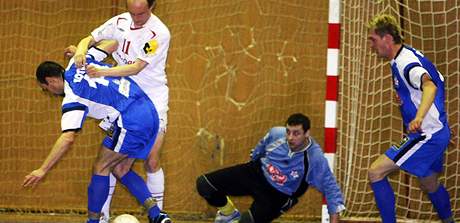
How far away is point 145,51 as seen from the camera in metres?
6.66

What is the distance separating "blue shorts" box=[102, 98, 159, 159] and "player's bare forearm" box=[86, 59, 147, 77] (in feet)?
0.73

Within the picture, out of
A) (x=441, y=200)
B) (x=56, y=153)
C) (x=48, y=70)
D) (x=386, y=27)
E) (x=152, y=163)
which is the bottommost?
(x=441, y=200)

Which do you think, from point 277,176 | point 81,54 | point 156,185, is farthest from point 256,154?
point 81,54

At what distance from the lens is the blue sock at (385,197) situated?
6637 mm

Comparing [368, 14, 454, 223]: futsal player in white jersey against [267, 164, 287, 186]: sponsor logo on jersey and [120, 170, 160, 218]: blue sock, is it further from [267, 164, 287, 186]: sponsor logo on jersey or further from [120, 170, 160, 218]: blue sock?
[120, 170, 160, 218]: blue sock

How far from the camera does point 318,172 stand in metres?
6.80

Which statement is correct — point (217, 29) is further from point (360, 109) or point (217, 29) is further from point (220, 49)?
point (360, 109)

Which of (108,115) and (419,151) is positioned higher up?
(108,115)

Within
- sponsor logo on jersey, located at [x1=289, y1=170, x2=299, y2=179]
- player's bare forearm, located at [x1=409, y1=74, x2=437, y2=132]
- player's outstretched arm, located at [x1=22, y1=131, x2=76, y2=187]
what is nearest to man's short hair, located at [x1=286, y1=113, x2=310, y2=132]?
sponsor logo on jersey, located at [x1=289, y1=170, x2=299, y2=179]

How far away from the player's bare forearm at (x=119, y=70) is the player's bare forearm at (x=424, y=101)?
6.16 ft

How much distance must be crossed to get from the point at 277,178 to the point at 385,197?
0.80 m

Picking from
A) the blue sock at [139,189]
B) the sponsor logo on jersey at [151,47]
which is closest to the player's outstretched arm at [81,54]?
the sponsor logo on jersey at [151,47]

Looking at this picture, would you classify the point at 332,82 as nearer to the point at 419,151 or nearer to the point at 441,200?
the point at 419,151

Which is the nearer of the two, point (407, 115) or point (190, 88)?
point (407, 115)
